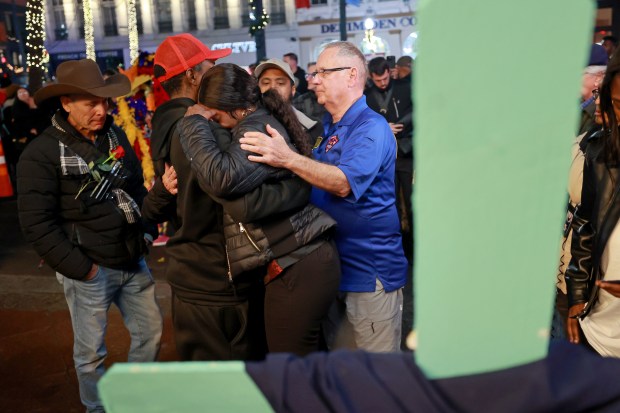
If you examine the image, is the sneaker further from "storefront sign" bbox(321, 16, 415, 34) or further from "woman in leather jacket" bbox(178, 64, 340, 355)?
"storefront sign" bbox(321, 16, 415, 34)

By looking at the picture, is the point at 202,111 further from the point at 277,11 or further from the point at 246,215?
the point at 277,11

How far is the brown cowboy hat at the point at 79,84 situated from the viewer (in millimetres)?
3049

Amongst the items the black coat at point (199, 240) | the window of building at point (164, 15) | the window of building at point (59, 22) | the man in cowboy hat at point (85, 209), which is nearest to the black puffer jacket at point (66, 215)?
the man in cowboy hat at point (85, 209)

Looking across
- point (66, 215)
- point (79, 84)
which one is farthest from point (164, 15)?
point (66, 215)

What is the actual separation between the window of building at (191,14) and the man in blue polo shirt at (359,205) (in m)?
38.4

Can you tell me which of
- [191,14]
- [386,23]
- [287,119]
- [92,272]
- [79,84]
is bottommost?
[92,272]

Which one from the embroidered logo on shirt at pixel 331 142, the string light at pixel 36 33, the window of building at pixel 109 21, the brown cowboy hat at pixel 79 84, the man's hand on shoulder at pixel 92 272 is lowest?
the man's hand on shoulder at pixel 92 272

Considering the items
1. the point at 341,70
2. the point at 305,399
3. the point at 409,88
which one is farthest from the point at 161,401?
the point at 409,88

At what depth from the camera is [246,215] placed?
2.30 m

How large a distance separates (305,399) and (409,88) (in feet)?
20.2

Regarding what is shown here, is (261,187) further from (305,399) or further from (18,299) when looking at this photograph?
(18,299)

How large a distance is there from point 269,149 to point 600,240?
49.3 inches

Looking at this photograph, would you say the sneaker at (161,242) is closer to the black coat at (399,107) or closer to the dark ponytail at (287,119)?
the black coat at (399,107)

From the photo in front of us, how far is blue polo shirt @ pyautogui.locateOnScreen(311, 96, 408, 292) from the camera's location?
269cm
